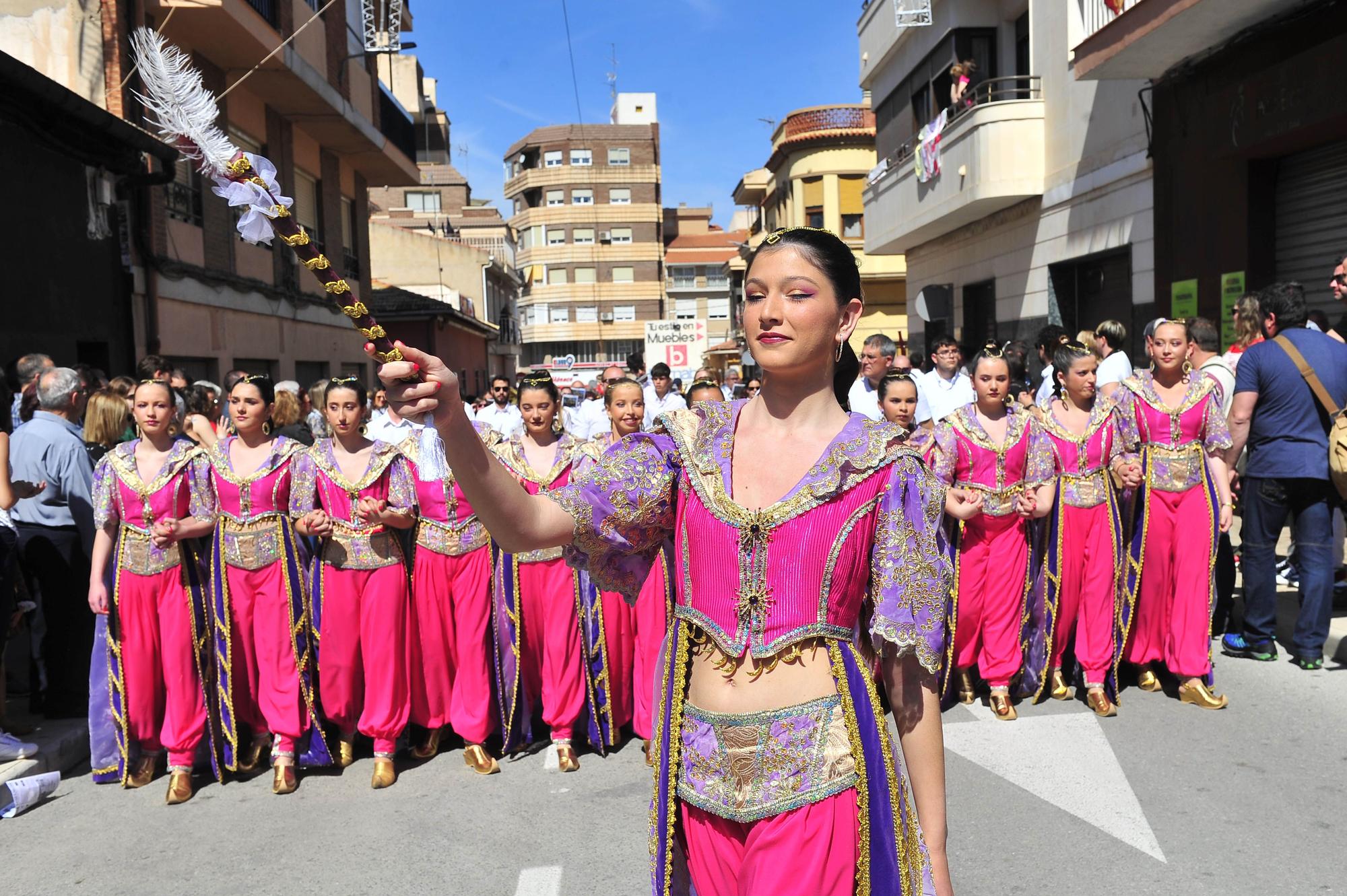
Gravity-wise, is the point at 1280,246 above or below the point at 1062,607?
above

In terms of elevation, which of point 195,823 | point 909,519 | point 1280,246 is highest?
point 1280,246

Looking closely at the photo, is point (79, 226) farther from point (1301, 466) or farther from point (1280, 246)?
point (1280, 246)

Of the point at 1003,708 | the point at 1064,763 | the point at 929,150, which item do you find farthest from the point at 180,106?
the point at 929,150

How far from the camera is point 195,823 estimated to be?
488cm

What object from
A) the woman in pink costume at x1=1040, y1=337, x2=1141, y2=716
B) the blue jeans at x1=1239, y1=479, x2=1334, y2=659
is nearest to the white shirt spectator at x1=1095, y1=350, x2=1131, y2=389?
the blue jeans at x1=1239, y1=479, x2=1334, y2=659

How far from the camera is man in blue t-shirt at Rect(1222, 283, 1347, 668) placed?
6.31m

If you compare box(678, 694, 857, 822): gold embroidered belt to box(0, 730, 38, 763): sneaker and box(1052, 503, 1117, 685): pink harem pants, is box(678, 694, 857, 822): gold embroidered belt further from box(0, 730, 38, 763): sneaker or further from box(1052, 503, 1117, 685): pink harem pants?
box(0, 730, 38, 763): sneaker

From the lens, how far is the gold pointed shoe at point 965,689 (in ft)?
20.5

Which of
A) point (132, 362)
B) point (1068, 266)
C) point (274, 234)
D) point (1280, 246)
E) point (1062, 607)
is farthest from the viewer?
point (1068, 266)

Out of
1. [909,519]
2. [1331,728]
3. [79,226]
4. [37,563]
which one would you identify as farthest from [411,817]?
[79,226]

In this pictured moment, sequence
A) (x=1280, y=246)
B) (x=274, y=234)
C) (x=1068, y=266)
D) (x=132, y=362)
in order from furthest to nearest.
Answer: (x=1068, y=266), (x=132, y=362), (x=1280, y=246), (x=274, y=234)

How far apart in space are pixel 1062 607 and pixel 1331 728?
1387 millimetres

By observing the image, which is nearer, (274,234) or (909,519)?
(274,234)

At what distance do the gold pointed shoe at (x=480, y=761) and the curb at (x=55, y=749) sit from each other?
215 cm
